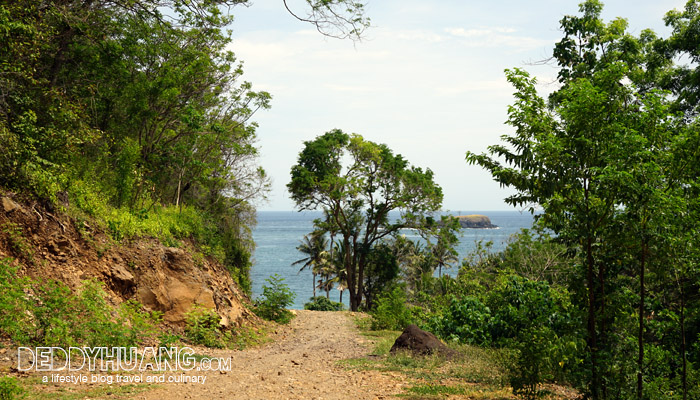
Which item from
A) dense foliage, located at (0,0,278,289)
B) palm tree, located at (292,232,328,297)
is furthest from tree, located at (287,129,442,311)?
palm tree, located at (292,232,328,297)

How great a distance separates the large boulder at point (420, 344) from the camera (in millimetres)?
10070

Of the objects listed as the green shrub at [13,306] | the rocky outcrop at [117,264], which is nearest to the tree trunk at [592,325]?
the green shrub at [13,306]

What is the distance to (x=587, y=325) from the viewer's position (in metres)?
6.11

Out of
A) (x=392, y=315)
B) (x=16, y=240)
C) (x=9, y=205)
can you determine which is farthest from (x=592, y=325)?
(x=392, y=315)

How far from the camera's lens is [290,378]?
26.3 ft

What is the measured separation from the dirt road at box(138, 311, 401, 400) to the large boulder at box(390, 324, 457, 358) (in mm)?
1040

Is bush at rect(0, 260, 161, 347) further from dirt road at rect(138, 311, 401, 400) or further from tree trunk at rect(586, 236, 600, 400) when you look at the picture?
tree trunk at rect(586, 236, 600, 400)

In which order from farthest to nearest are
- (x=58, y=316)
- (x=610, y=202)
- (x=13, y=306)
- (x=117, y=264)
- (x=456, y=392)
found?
(x=117, y=264), (x=58, y=316), (x=456, y=392), (x=13, y=306), (x=610, y=202)

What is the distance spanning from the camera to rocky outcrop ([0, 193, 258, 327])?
8.84 m

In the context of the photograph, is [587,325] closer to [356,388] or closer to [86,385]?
[356,388]

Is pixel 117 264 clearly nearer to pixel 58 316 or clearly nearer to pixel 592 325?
pixel 58 316

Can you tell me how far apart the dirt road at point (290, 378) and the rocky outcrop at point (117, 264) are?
1.78m

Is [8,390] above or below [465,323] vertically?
above

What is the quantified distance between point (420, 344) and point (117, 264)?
6571mm
